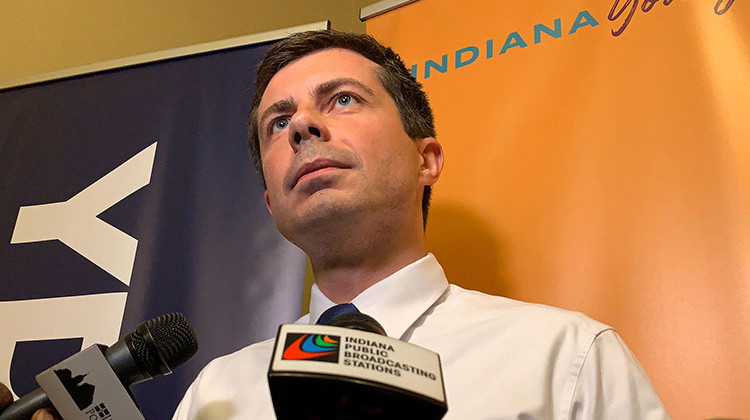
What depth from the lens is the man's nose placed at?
1013 mm

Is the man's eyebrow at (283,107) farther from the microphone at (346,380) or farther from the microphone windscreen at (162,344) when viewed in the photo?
the microphone at (346,380)

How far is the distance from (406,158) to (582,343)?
1.38 feet

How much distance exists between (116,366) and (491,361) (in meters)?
0.47

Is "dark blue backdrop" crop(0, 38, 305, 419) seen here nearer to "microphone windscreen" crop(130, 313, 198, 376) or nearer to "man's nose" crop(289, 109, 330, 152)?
"man's nose" crop(289, 109, 330, 152)

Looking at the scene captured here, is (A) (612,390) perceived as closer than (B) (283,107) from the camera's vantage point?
Yes

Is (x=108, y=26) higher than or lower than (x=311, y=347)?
higher

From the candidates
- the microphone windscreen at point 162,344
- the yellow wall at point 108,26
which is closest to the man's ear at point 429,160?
the microphone windscreen at point 162,344

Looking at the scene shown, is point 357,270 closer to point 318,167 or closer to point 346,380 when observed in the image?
point 318,167

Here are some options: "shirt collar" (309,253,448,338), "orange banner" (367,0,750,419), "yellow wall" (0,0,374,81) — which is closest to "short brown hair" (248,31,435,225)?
"orange banner" (367,0,750,419)

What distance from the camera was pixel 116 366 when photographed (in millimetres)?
689

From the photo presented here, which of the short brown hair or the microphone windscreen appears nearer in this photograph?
Answer: the microphone windscreen

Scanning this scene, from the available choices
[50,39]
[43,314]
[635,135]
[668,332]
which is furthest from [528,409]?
[50,39]

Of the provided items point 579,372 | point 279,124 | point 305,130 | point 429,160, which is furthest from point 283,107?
point 579,372

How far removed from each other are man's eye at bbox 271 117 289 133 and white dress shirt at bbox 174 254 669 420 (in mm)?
305
